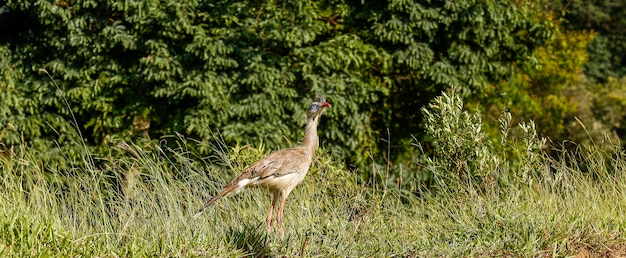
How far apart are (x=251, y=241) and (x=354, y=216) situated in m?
0.87

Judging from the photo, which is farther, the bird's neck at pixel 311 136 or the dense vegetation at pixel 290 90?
the bird's neck at pixel 311 136

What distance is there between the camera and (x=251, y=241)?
6070mm

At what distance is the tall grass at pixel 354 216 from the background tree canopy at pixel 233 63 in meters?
5.80

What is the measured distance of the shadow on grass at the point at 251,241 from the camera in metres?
5.91

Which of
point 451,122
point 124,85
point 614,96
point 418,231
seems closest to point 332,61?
point 124,85

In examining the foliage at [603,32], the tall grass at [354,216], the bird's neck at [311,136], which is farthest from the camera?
the foliage at [603,32]

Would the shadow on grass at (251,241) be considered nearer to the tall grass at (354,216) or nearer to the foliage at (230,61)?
the tall grass at (354,216)

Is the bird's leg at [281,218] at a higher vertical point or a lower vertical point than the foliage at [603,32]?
higher

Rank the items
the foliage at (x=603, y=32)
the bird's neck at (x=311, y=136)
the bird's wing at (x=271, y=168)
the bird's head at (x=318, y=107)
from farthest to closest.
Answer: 1. the foliage at (x=603, y=32)
2. the bird's neck at (x=311, y=136)
3. the bird's head at (x=318, y=107)
4. the bird's wing at (x=271, y=168)

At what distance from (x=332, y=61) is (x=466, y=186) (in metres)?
6.73

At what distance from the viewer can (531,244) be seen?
20.7ft

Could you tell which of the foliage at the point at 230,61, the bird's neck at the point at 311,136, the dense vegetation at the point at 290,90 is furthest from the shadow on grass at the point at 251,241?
the foliage at the point at 230,61

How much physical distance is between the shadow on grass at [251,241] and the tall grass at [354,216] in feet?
0.03

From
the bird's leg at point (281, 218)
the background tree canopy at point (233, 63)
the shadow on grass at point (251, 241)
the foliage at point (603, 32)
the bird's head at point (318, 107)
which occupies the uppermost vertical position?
the bird's head at point (318, 107)
